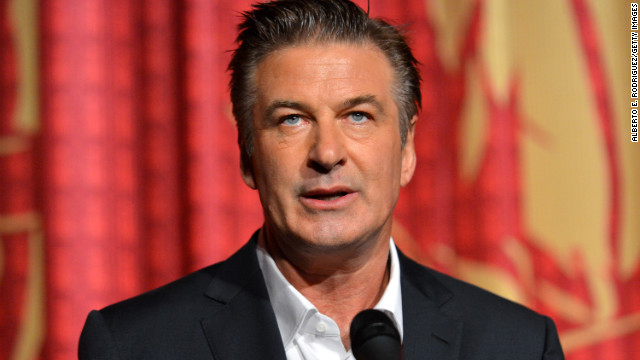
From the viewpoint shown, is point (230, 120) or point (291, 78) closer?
point (291, 78)

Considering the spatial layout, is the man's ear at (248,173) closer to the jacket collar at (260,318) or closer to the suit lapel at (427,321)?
the jacket collar at (260,318)

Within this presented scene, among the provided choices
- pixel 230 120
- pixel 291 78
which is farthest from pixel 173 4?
pixel 291 78

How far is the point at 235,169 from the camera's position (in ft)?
6.70

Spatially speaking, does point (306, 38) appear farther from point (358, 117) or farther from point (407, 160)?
point (407, 160)

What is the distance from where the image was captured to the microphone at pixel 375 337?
0.82 meters

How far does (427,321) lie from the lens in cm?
139

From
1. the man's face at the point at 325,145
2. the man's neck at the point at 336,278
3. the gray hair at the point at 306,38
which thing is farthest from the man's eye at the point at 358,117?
the man's neck at the point at 336,278

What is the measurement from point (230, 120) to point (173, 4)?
0.36 metres

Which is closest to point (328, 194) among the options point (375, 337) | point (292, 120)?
point (292, 120)

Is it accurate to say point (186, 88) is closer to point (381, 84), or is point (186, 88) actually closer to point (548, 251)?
point (381, 84)

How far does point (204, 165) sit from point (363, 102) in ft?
2.60

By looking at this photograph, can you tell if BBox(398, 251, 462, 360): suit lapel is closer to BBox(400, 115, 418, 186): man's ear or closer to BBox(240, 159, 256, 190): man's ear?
BBox(400, 115, 418, 186): man's ear

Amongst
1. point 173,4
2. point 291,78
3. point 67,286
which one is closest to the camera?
point 291,78

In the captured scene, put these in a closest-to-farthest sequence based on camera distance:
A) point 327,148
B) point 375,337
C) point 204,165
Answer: point 375,337 → point 327,148 → point 204,165
